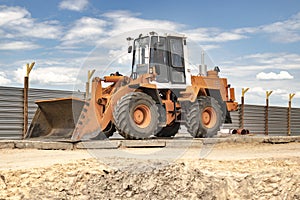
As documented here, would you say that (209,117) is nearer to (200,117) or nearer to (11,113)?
(200,117)

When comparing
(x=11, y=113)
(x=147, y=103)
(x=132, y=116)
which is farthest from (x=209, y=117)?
(x=11, y=113)

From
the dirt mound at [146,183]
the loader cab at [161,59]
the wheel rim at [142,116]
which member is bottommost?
the dirt mound at [146,183]

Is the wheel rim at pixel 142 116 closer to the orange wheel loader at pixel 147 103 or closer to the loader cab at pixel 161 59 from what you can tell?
the orange wheel loader at pixel 147 103

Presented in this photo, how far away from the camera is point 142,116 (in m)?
11.1

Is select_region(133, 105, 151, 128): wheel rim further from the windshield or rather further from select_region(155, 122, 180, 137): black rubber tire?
select_region(155, 122, 180, 137): black rubber tire

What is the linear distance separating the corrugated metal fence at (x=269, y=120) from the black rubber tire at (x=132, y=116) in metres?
8.15

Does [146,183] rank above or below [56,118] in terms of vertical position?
below

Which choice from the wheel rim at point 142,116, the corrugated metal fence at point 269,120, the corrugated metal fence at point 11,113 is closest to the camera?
the wheel rim at point 142,116

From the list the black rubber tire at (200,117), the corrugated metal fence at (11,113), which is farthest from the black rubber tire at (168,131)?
the corrugated metal fence at (11,113)

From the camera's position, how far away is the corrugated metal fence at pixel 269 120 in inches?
769

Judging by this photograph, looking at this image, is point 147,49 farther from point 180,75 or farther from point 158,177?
point 158,177

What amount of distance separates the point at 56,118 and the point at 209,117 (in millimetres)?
4696

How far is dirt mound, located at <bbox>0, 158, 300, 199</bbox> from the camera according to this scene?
17.4ft

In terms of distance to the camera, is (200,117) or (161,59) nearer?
(161,59)
